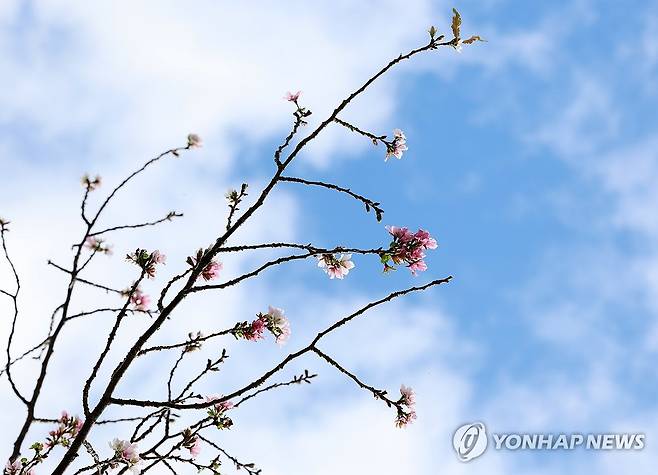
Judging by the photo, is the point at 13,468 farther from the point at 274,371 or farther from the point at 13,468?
the point at 274,371

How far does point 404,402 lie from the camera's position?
14.7 feet

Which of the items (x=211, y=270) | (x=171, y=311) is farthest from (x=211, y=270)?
(x=171, y=311)

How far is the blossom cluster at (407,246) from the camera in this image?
14.6 ft

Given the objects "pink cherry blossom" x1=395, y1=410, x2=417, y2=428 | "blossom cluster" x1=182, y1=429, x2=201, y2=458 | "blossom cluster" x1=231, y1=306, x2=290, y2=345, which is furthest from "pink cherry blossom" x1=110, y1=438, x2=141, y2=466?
"pink cherry blossom" x1=395, y1=410, x2=417, y2=428

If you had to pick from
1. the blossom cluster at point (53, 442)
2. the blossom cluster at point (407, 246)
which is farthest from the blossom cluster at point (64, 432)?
the blossom cluster at point (407, 246)

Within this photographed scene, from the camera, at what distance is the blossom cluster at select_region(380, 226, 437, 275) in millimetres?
4441

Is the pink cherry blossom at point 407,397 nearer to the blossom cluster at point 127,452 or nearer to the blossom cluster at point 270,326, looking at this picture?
the blossom cluster at point 270,326

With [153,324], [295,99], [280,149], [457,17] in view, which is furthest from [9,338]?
[457,17]

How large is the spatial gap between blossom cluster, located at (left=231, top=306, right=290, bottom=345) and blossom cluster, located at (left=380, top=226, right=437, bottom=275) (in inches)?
35.6

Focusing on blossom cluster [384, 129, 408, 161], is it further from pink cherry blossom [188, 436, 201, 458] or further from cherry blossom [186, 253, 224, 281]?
pink cherry blossom [188, 436, 201, 458]

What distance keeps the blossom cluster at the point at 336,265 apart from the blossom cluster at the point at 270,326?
1.53ft

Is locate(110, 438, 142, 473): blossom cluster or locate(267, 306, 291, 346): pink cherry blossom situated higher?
locate(267, 306, 291, 346): pink cherry blossom

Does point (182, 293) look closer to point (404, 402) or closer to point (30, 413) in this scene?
point (30, 413)

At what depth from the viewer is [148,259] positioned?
4.52 metres
